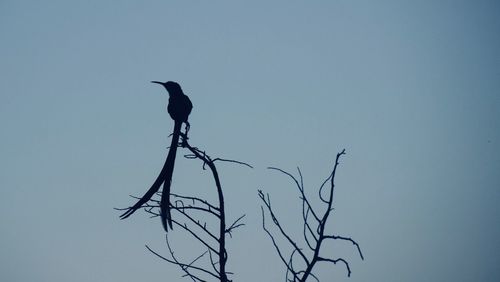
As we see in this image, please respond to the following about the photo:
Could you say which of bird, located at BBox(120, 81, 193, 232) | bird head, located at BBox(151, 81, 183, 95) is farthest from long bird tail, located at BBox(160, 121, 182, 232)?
bird head, located at BBox(151, 81, 183, 95)

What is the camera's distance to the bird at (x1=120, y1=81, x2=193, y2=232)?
2.16 meters

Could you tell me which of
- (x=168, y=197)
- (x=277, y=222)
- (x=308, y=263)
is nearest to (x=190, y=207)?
(x=168, y=197)

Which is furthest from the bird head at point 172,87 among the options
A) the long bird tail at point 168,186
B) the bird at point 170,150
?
the long bird tail at point 168,186

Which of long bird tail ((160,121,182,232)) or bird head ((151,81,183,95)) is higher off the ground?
bird head ((151,81,183,95))

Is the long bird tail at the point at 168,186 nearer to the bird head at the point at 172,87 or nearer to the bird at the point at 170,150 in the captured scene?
the bird at the point at 170,150

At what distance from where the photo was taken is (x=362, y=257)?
177 cm

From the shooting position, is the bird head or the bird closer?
the bird

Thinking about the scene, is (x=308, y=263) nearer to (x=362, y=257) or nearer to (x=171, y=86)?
(x=362, y=257)

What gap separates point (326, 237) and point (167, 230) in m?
0.91

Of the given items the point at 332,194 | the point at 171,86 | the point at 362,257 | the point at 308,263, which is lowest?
the point at 308,263

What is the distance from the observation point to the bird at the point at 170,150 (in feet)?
7.10

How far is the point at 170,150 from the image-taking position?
8.96ft

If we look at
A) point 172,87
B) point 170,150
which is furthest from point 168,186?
point 172,87

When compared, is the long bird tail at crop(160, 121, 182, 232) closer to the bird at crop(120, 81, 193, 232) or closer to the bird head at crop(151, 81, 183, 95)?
the bird at crop(120, 81, 193, 232)
